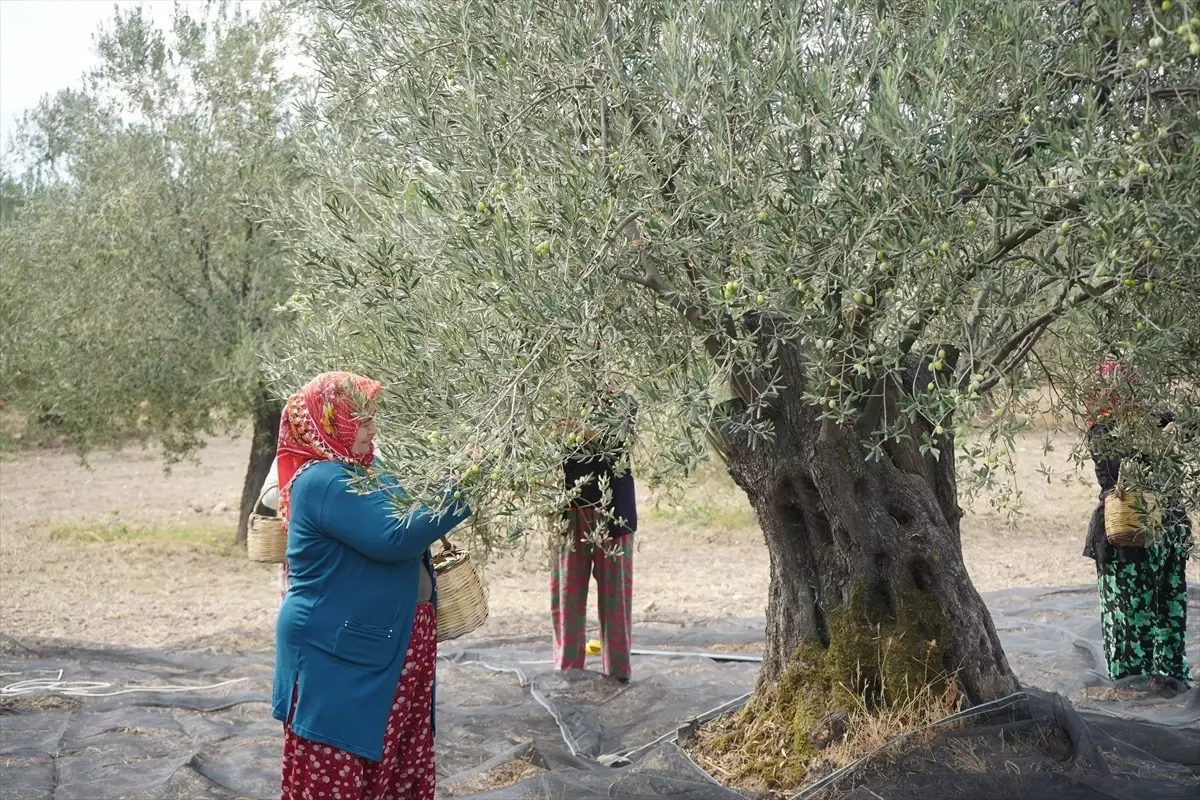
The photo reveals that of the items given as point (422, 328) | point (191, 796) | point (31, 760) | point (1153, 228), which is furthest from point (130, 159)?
point (1153, 228)

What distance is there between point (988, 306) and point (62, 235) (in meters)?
12.5

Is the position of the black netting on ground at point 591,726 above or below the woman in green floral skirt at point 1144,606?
below

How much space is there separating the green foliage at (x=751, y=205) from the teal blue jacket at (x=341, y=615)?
0.35 meters

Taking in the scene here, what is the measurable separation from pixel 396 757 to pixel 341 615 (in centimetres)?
71

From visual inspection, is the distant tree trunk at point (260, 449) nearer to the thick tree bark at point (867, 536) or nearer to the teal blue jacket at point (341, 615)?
the thick tree bark at point (867, 536)

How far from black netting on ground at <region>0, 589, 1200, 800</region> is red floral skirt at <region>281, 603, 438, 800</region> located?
23.9 inches

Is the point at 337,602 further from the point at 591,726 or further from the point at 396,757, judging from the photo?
the point at 591,726

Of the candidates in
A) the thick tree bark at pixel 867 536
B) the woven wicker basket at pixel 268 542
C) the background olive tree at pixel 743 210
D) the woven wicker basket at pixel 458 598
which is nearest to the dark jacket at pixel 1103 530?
the thick tree bark at pixel 867 536

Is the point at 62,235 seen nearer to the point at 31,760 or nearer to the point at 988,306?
the point at 31,760

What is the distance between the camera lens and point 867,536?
18.2 ft

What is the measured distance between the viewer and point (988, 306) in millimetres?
3938

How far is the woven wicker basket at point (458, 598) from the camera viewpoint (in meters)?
5.28

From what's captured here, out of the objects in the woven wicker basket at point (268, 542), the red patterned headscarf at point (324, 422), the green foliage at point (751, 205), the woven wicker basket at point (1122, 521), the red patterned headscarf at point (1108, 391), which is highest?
the green foliage at point (751, 205)

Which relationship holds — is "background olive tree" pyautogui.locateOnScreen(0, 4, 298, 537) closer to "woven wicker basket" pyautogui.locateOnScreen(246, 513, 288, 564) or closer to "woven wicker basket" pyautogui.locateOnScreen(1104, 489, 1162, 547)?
"woven wicker basket" pyautogui.locateOnScreen(246, 513, 288, 564)
